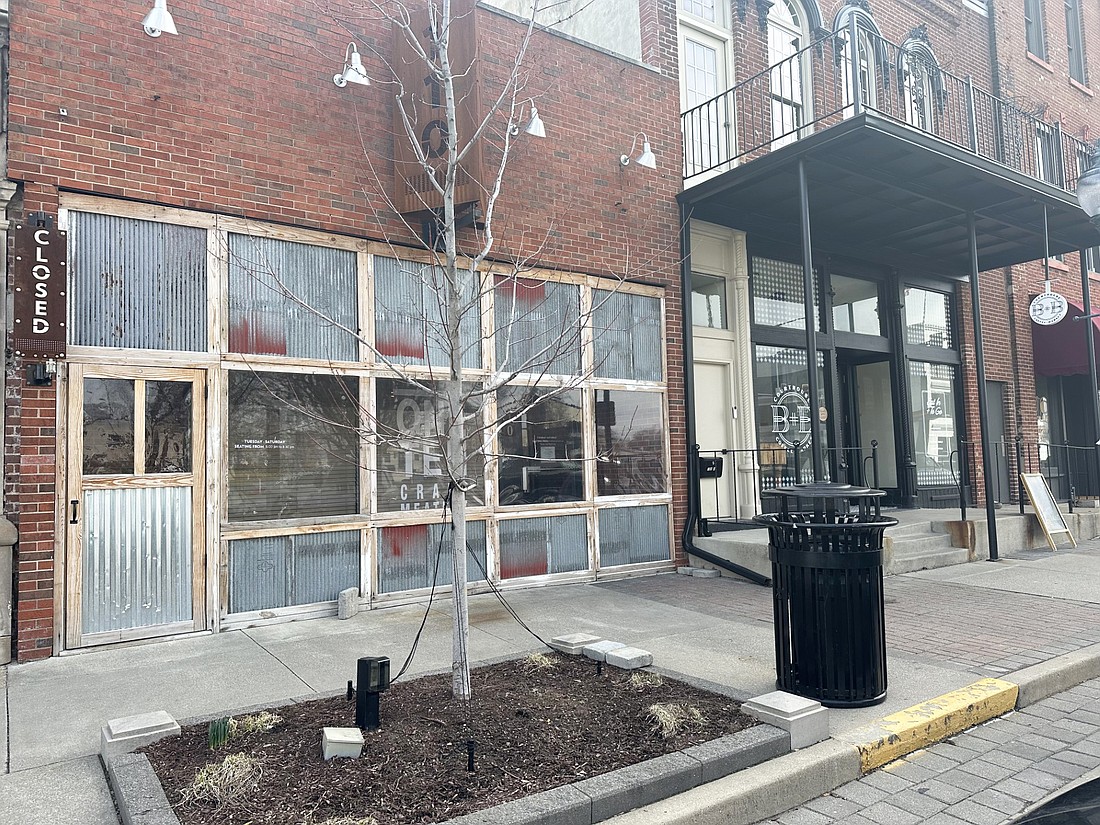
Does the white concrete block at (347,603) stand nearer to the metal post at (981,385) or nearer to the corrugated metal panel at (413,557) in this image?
the corrugated metal panel at (413,557)

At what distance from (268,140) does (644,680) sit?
5552 mm

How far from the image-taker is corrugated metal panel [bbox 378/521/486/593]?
7348mm

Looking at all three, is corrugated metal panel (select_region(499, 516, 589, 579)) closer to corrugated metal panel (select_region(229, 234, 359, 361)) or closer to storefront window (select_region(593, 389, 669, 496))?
storefront window (select_region(593, 389, 669, 496))

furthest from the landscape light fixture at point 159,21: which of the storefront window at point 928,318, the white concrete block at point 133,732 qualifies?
the storefront window at point 928,318

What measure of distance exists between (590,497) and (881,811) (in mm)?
5453

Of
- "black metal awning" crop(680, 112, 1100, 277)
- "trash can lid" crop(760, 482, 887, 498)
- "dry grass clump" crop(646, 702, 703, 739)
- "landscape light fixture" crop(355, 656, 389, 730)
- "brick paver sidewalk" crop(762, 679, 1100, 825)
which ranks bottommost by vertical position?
"brick paver sidewalk" crop(762, 679, 1100, 825)

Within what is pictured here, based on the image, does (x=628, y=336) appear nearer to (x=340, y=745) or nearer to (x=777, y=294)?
(x=777, y=294)

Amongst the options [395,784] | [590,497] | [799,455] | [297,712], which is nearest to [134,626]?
[297,712]

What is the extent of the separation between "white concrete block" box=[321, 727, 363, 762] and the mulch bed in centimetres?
3

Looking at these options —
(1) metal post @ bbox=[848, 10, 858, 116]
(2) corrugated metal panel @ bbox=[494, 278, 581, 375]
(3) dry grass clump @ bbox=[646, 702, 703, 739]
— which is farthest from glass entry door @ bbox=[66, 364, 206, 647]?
(1) metal post @ bbox=[848, 10, 858, 116]

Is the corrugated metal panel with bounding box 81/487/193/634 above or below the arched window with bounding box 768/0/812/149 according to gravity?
below


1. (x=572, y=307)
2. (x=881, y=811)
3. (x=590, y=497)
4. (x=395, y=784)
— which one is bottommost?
(x=881, y=811)

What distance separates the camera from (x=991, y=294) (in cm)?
1421

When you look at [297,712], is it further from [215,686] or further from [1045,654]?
[1045,654]
